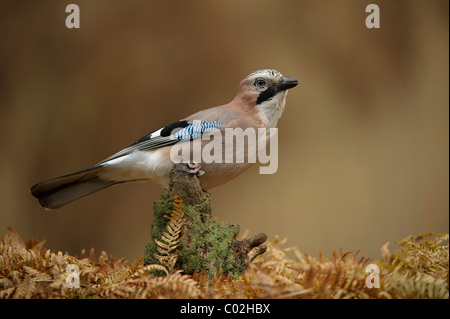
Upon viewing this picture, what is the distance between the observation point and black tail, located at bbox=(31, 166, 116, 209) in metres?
2.48

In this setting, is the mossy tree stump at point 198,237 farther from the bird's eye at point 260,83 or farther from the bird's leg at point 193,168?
the bird's eye at point 260,83

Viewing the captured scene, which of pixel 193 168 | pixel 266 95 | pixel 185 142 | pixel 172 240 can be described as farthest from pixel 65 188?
pixel 266 95

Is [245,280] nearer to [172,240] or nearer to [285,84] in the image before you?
[172,240]

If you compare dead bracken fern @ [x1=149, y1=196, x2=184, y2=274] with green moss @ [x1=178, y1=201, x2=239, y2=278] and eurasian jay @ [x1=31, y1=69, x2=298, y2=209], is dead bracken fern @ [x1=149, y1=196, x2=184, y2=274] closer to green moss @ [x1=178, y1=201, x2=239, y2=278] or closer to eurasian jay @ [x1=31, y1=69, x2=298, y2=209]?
green moss @ [x1=178, y1=201, x2=239, y2=278]

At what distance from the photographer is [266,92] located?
264 cm

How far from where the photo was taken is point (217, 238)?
191 centimetres

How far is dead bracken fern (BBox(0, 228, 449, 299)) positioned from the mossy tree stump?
0.05 meters

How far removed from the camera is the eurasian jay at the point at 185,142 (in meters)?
2.49

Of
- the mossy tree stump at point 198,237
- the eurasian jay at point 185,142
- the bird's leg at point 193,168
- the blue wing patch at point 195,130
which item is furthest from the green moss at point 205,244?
the blue wing patch at point 195,130

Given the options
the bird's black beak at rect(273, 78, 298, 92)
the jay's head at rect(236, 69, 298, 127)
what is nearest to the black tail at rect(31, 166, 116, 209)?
the jay's head at rect(236, 69, 298, 127)

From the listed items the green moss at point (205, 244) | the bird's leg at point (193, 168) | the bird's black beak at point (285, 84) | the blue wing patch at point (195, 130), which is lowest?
the green moss at point (205, 244)
